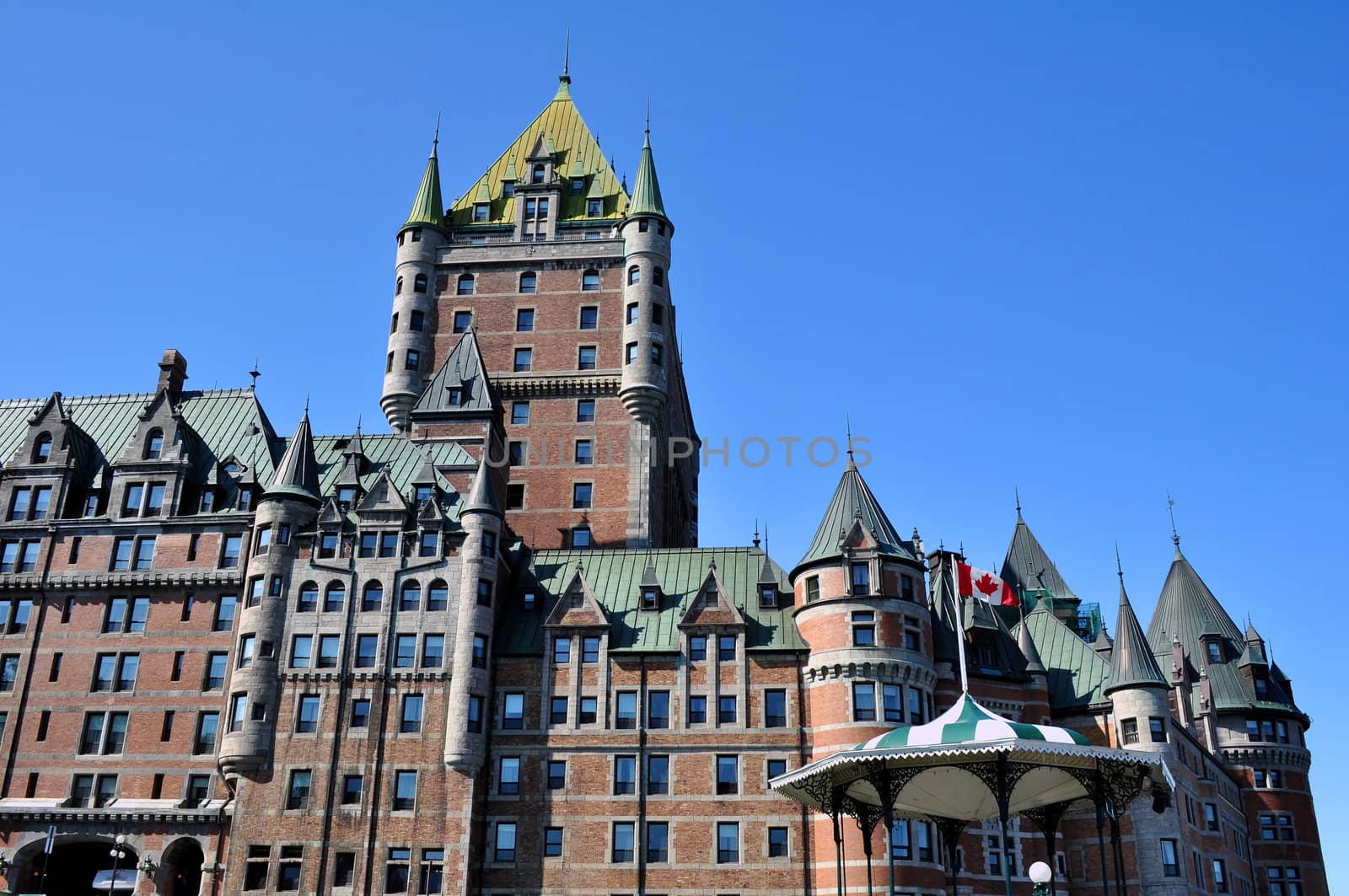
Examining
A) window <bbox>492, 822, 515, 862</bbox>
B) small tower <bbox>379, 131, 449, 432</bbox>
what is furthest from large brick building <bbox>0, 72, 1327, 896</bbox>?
small tower <bbox>379, 131, 449, 432</bbox>

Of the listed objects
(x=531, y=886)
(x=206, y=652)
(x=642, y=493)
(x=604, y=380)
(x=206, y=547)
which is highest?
(x=604, y=380)

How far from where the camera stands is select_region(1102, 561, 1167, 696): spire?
246 feet

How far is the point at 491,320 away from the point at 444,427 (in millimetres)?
13311

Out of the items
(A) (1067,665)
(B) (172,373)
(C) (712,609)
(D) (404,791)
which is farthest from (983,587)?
(B) (172,373)

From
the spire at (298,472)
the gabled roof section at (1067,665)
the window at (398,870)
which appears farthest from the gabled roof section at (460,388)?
the gabled roof section at (1067,665)

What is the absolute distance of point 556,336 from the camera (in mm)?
91562

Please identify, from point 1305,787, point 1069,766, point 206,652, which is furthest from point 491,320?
point 1305,787

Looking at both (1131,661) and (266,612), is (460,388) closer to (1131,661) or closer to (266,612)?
(266,612)

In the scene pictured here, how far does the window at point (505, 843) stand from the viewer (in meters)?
65.3

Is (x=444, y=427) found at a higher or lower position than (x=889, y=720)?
higher

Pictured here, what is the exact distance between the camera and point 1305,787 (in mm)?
102062

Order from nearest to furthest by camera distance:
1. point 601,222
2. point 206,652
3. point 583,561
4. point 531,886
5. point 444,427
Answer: point 531,886
point 206,652
point 583,561
point 444,427
point 601,222

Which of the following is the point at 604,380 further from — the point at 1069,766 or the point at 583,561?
the point at 1069,766

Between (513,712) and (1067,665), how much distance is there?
111ft
